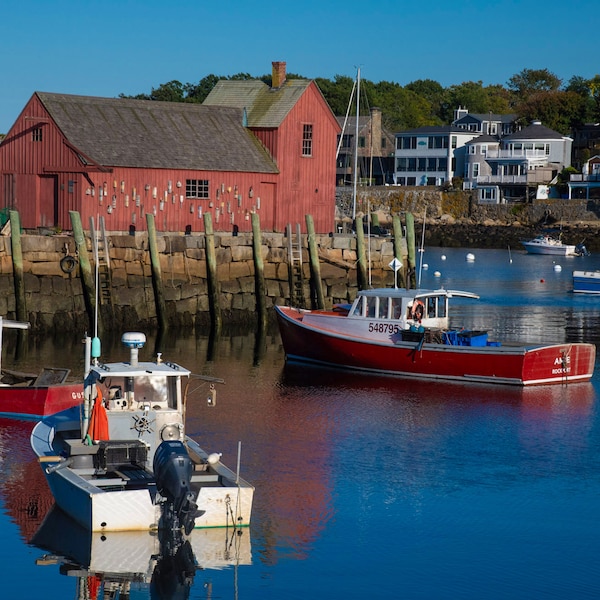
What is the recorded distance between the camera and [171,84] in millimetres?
129375

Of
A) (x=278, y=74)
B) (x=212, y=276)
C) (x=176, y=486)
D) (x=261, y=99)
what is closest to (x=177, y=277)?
(x=212, y=276)

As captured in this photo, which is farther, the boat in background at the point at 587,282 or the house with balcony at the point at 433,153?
the house with balcony at the point at 433,153

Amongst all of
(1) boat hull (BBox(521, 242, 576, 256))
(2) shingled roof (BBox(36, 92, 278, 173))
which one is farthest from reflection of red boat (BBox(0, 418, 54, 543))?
(1) boat hull (BBox(521, 242, 576, 256))

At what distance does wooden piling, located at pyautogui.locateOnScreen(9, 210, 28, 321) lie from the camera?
3959 cm

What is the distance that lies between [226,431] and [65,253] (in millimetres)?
16241

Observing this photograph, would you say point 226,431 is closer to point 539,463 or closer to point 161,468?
point 539,463

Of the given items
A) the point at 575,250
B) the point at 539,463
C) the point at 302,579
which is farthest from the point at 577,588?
the point at 575,250

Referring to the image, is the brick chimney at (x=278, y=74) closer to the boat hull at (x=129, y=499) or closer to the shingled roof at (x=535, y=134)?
the boat hull at (x=129, y=499)

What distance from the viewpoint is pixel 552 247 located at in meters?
98.1

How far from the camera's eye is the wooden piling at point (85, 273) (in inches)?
1596

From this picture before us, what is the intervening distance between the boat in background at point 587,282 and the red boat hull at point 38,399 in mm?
41689

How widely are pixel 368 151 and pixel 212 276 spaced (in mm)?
89677

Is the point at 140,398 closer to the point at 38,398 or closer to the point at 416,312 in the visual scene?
the point at 38,398

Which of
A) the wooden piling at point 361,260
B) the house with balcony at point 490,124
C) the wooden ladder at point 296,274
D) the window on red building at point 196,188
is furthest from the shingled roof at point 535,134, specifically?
the wooden ladder at point 296,274
